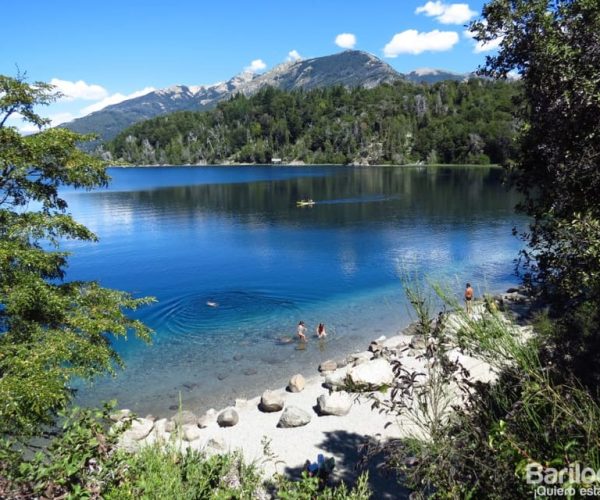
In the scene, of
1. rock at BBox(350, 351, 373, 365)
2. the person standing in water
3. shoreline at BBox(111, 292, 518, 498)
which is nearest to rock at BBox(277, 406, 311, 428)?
shoreline at BBox(111, 292, 518, 498)

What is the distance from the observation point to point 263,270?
50.6 metres

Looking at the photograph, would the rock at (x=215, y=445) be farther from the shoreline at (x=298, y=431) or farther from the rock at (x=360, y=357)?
the rock at (x=360, y=357)

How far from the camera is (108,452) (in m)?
6.41

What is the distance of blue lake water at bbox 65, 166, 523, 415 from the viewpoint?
1082 inches

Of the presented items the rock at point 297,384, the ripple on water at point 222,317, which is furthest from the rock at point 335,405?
the ripple on water at point 222,317

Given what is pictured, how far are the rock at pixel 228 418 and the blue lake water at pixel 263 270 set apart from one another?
120 inches

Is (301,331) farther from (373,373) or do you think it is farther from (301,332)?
(373,373)

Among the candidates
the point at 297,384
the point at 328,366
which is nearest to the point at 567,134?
the point at 297,384

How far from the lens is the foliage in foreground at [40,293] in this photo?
11055mm

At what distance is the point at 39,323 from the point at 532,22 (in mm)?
14666

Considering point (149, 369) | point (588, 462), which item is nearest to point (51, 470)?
point (588, 462)

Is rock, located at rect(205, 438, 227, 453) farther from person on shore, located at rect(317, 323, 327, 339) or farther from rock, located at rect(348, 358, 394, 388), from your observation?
person on shore, located at rect(317, 323, 327, 339)

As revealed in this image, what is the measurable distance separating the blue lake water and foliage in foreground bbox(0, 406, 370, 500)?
5.16 meters

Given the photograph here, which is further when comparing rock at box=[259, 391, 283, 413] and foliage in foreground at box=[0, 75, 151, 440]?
rock at box=[259, 391, 283, 413]
